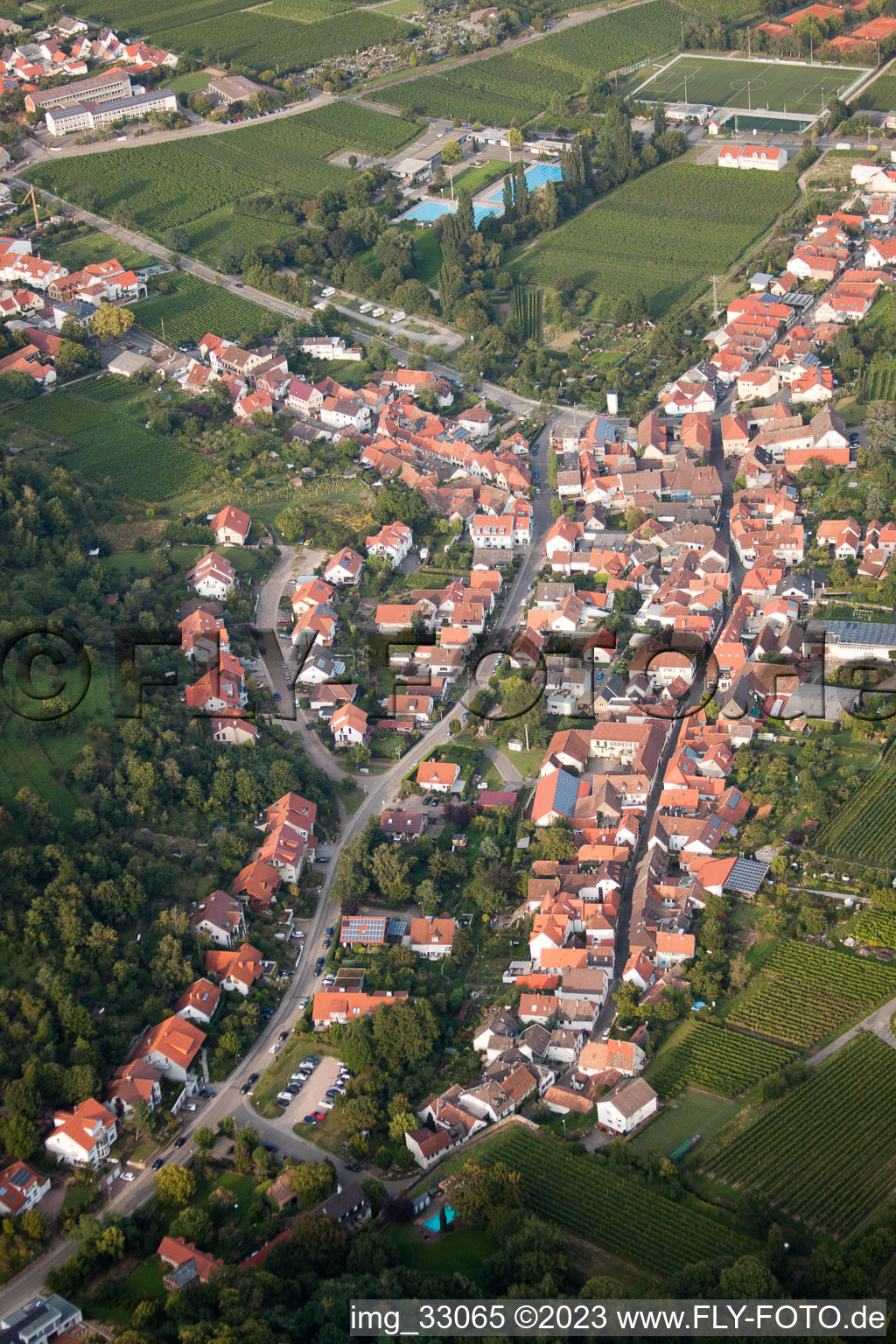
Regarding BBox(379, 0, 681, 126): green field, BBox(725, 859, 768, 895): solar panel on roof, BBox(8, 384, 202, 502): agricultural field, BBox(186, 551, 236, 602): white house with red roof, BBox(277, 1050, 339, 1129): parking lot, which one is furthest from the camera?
BBox(379, 0, 681, 126): green field

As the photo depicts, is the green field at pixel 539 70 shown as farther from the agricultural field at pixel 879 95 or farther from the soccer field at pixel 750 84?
the agricultural field at pixel 879 95

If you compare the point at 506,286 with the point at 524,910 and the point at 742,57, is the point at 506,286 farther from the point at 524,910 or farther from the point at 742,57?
the point at 524,910

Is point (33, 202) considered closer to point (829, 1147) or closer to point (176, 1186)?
point (176, 1186)

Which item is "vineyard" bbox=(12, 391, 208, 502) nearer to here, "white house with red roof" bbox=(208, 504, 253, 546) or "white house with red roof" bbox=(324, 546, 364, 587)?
"white house with red roof" bbox=(208, 504, 253, 546)

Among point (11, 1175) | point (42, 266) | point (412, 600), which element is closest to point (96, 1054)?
point (11, 1175)

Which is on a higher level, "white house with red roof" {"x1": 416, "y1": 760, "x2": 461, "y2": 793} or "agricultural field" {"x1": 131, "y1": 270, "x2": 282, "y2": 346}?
"agricultural field" {"x1": 131, "y1": 270, "x2": 282, "y2": 346}

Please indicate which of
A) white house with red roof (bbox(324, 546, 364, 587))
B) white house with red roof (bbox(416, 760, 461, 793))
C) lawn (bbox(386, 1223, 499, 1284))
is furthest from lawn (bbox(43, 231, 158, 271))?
lawn (bbox(386, 1223, 499, 1284))

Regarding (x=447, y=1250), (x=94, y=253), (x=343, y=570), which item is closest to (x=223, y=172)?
(x=94, y=253)
